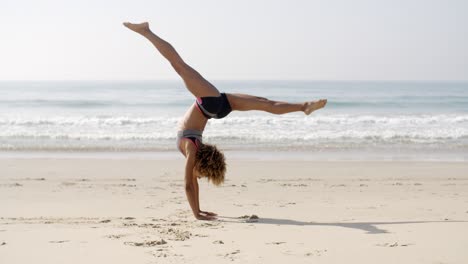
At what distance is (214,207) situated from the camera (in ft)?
23.9

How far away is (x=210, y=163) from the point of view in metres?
6.30

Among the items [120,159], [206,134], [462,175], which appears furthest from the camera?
[206,134]

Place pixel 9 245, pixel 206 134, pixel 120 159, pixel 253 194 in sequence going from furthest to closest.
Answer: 1. pixel 206 134
2. pixel 120 159
3. pixel 253 194
4. pixel 9 245

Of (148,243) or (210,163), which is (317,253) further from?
(210,163)

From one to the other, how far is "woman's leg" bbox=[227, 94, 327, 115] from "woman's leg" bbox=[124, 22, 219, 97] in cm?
23

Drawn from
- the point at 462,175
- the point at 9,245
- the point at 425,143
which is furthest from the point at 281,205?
the point at 425,143

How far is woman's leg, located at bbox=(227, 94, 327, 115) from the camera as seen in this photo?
19.9 ft

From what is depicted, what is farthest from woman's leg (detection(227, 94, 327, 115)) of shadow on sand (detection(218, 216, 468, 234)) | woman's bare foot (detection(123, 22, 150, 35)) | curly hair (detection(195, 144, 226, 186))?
woman's bare foot (detection(123, 22, 150, 35))

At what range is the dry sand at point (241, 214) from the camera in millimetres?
4578

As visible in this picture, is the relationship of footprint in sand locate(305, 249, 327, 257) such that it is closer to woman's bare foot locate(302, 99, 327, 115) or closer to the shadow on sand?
the shadow on sand

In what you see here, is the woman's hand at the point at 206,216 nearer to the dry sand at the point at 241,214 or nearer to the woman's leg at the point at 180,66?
the dry sand at the point at 241,214

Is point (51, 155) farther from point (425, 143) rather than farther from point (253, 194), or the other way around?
point (425, 143)

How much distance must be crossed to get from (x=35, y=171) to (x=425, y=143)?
10670mm

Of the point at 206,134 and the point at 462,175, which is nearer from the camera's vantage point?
the point at 462,175
